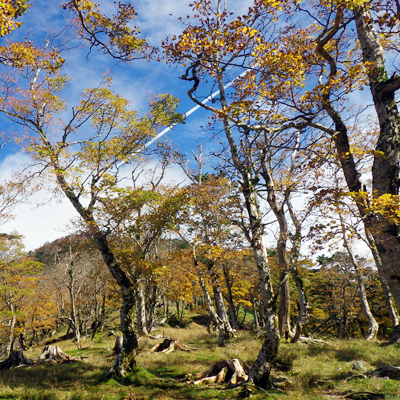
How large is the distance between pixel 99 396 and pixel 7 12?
9.24 m

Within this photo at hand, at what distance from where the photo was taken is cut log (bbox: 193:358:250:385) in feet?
28.3

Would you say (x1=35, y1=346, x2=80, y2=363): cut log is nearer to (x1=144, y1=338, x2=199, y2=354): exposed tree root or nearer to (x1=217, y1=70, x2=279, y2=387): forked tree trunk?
(x1=144, y1=338, x2=199, y2=354): exposed tree root

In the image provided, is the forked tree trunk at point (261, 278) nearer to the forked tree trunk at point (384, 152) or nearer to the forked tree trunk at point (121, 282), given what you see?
the forked tree trunk at point (384, 152)

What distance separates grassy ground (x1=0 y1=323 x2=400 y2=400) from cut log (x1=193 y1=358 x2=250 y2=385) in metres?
0.53

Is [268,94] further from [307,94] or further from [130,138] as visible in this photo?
[130,138]

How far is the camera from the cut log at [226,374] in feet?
28.3

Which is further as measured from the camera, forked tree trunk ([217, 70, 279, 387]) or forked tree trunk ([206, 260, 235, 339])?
forked tree trunk ([206, 260, 235, 339])

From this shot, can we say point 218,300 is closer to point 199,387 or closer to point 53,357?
point 199,387

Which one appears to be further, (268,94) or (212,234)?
(212,234)

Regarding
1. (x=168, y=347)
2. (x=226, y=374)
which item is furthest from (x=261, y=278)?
(x=168, y=347)

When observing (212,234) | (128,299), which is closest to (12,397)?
(128,299)

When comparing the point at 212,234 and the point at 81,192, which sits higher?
the point at 81,192

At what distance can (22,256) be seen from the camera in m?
24.7

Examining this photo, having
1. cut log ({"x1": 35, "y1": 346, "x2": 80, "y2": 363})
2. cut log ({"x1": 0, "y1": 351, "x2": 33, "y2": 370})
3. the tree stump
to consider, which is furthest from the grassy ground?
cut log ({"x1": 35, "y1": 346, "x2": 80, "y2": 363})
